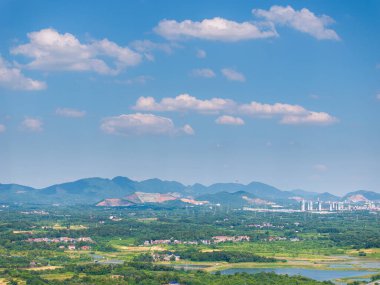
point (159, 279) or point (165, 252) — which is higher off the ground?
point (165, 252)

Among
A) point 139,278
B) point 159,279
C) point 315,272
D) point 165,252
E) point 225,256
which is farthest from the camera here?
point 165,252

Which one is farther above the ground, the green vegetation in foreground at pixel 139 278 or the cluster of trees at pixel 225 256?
the cluster of trees at pixel 225 256

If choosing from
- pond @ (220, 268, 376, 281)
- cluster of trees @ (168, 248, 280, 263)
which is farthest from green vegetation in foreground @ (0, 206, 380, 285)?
pond @ (220, 268, 376, 281)

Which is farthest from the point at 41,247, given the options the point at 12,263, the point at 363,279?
the point at 363,279

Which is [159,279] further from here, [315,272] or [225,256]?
[225,256]

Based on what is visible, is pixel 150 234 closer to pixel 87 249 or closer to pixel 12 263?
pixel 87 249

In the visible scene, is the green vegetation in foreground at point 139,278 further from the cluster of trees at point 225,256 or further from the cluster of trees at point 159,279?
the cluster of trees at point 225,256

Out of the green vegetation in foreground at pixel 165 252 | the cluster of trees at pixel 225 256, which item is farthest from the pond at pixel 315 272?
the cluster of trees at pixel 225 256

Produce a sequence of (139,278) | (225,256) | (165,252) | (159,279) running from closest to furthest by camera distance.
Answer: (159,279), (139,278), (225,256), (165,252)

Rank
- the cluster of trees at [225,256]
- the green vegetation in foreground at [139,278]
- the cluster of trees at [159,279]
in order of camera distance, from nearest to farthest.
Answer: the cluster of trees at [159,279] → the green vegetation in foreground at [139,278] → the cluster of trees at [225,256]

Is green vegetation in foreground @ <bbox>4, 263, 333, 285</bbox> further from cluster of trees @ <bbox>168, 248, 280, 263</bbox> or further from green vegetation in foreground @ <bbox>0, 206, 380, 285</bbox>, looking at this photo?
cluster of trees @ <bbox>168, 248, 280, 263</bbox>

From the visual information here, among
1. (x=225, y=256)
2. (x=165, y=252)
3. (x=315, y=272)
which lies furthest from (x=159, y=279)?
(x=165, y=252)
